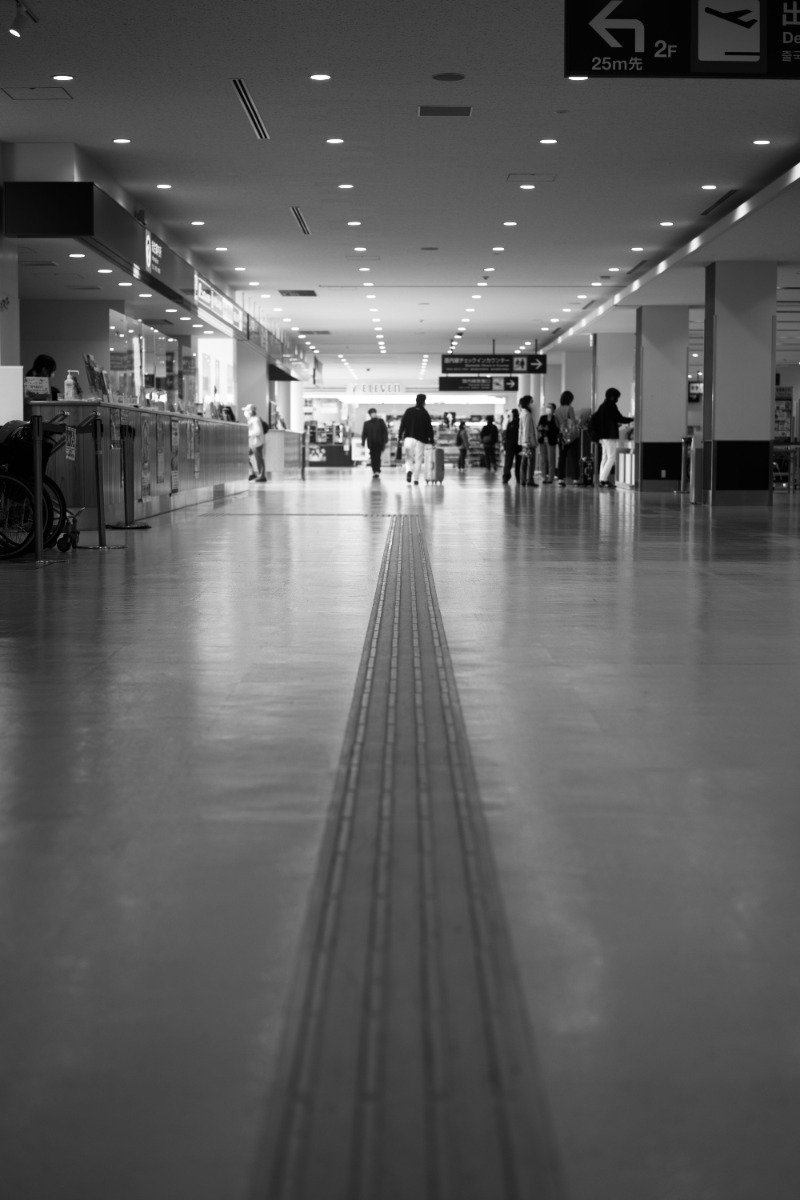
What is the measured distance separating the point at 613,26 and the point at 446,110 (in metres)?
4.34

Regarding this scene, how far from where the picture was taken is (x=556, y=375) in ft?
122

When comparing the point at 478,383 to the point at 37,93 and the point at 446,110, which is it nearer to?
the point at 446,110

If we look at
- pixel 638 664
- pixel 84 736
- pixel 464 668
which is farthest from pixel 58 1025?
pixel 638 664

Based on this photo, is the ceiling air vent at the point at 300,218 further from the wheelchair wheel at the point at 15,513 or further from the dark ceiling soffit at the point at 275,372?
the dark ceiling soffit at the point at 275,372

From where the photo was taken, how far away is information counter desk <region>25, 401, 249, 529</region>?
1102cm

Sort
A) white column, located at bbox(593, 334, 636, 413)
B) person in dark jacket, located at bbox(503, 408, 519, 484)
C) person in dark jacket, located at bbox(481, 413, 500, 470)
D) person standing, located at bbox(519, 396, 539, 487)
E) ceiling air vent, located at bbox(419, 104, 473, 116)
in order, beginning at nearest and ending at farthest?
ceiling air vent, located at bbox(419, 104, 473, 116), person standing, located at bbox(519, 396, 539, 487), person in dark jacket, located at bbox(503, 408, 519, 484), white column, located at bbox(593, 334, 636, 413), person in dark jacket, located at bbox(481, 413, 500, 470)

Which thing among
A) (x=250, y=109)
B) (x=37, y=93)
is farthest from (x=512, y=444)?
(x=37, y=93)

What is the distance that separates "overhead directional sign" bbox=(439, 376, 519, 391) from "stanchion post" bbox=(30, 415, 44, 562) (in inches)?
1303

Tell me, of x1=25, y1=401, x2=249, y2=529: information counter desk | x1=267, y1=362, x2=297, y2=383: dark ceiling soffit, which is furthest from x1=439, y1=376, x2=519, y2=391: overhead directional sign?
x1=25, y1=401, x2=249, y2=529: information counter desk

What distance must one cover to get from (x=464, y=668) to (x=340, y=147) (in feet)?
30.5

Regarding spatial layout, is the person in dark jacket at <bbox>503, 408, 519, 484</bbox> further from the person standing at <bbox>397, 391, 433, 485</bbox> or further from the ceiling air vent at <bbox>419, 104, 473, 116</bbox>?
the ceiling air vent at <bbox>419, 104, 473, 116</bbox>

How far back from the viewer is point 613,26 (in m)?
7.21

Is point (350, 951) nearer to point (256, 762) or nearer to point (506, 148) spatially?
point (256, 762)

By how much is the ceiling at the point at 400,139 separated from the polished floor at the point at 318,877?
5.01m
